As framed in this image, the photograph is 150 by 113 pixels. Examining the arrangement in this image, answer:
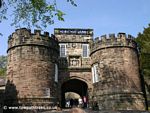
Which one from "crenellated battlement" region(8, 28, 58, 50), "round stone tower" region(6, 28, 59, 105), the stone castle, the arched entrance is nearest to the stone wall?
the stone castle

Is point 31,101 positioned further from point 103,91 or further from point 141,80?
point 141,80

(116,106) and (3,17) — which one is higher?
(3,17)

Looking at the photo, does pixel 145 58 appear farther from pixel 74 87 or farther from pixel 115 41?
pixel 74 87

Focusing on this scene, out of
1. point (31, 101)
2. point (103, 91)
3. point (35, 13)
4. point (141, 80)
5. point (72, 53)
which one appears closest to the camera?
point (35, 13)

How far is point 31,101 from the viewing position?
23.8 meters

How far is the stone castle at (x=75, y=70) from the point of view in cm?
2445

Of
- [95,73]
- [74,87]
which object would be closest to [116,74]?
[95,73]

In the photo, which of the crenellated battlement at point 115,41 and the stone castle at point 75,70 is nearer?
the stone castle at point 75,70

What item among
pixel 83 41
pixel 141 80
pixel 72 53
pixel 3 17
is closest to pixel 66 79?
pixel 72 53

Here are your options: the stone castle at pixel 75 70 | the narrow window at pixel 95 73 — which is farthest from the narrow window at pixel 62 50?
the narrow window at pixel 95 73

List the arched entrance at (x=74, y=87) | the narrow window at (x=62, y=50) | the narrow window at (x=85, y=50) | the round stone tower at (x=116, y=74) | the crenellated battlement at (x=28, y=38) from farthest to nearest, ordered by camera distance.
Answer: the arched entrance at (x=74, y=87) < the narrow window at (x=85, y=50) < the narrow window at (x=62, y=50) < the crenellated battlement at (x=28, y=38) < the round stone tower at (x=116, y=74)

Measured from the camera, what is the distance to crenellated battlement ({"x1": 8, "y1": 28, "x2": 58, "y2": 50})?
84.1 feet

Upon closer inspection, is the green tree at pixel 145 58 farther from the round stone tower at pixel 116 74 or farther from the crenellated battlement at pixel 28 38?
the crenellated battlement at pixel 28 38

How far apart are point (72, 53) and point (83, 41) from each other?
2001mm
